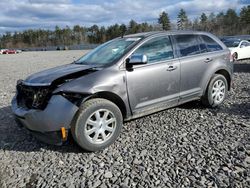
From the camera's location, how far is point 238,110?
5395 mm

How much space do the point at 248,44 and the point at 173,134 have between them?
13.3 meters

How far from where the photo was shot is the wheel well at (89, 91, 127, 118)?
3.89 metres

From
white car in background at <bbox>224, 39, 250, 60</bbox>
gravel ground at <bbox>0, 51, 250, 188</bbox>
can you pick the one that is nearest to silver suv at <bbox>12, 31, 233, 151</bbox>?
gravel ground at <bbox>0, 51, 250, 188</bbox>

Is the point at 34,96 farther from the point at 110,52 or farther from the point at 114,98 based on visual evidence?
the point at 110,52

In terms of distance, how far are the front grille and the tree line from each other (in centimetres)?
5944

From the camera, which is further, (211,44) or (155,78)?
(211,44)

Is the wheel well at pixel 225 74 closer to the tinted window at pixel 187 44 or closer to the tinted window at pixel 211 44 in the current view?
the tinted window at pixel 211 44

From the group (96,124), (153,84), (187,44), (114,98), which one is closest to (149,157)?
(96,124)

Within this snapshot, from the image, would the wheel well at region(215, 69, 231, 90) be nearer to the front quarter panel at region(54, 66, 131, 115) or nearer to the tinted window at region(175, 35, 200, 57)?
the tinted window at region(175, 35, 200, 57)

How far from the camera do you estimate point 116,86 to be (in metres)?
3.97

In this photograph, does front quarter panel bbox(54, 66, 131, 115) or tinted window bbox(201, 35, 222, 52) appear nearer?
front quarter panel bbox(54, 66, 131, 115)

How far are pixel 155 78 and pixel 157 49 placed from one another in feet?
1.90

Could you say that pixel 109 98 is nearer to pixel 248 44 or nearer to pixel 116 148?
pixel 116 148

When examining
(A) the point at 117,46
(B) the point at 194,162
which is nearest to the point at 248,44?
(A) the point at 117,46
